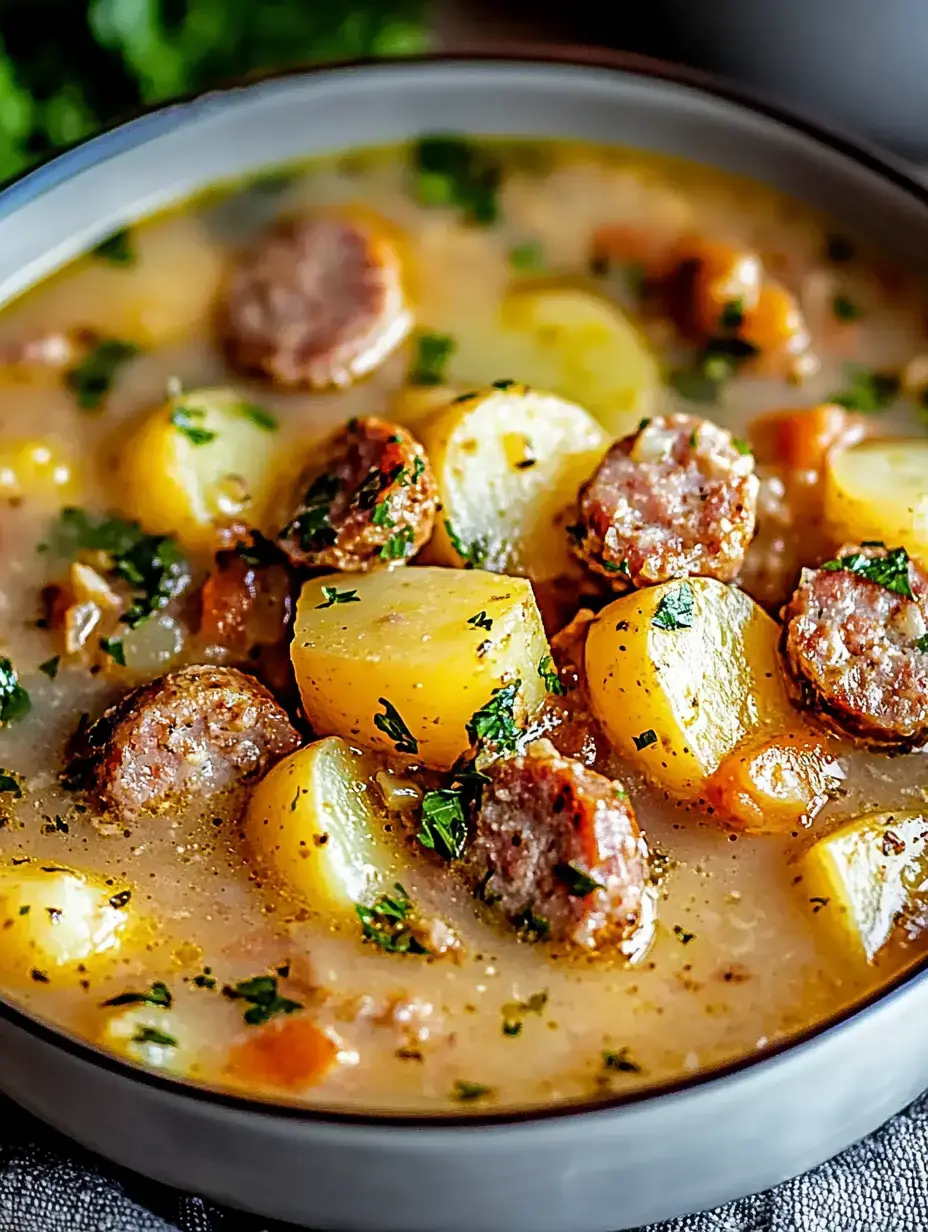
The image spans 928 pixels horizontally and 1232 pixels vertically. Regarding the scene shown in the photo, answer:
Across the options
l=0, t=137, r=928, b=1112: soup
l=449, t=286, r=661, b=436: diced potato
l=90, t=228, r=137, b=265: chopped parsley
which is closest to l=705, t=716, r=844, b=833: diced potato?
l=0, t=137, r=928, b=1112: soup

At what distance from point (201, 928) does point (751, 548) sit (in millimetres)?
1183

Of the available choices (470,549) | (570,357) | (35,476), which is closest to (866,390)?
(570,357)

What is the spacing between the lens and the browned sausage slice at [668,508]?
2.62 metres

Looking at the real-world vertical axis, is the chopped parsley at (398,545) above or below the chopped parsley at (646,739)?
above

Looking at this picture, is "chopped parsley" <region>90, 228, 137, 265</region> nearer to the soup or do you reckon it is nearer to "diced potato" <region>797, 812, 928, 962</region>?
the soup

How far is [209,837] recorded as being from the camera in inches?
96.3

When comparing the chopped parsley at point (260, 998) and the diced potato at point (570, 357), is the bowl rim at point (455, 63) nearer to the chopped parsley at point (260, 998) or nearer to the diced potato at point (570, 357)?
the chopped parsley at point (260, 998)

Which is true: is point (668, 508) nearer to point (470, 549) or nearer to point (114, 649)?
point (470, 549)

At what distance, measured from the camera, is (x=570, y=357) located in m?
3.08

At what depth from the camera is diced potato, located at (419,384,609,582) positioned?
2.74 m

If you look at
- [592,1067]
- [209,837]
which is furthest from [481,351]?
[592,1067]

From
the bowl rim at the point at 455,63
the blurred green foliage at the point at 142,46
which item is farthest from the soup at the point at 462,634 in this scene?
the blurred green foliage at the point at 142,46

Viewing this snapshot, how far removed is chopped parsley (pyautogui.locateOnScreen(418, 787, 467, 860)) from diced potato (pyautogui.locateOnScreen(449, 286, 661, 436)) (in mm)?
928

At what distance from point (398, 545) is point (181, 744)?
0.49 m
